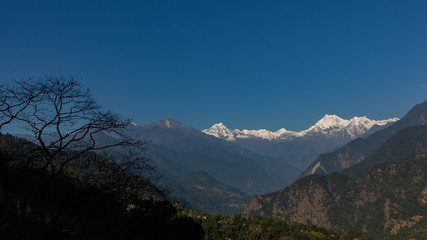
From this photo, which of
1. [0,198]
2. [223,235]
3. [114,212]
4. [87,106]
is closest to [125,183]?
[87,106]

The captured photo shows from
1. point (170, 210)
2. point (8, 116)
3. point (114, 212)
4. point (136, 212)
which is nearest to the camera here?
point (8, 116)

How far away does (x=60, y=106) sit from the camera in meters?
23.5

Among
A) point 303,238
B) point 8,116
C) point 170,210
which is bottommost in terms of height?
point 303,238

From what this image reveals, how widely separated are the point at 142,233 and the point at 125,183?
22270mm

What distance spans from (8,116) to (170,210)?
57.9 metres

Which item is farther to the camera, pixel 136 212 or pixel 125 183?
pixel 136 212

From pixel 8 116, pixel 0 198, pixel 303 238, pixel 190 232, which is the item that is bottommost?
pixel 303 238

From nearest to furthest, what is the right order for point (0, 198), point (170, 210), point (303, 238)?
point (0, 198) < point (170, 210) < point (303, 238)

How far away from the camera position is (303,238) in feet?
629

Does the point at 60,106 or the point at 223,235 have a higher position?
the point at 60,106

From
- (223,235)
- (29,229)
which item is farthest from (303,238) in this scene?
(29,229)

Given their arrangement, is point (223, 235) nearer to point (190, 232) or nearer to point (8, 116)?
point (190, 232)

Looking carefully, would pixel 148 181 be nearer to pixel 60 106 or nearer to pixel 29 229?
pixel 60 106

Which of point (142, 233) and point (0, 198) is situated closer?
point (142, 233)
